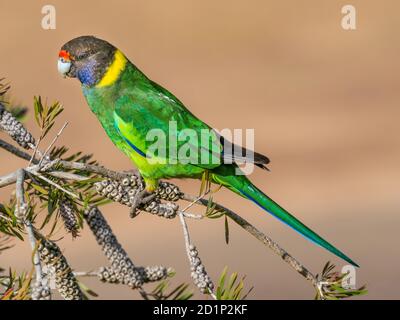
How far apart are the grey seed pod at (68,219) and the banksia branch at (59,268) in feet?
0.48

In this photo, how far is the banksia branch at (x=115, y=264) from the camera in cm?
228

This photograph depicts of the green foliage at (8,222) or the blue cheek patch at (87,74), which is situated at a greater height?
the blue cheek patch at (87,74)

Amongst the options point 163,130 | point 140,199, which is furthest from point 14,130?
point 163,130

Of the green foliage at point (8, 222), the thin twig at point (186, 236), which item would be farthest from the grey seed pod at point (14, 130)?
the thin twig at point (186, 236)

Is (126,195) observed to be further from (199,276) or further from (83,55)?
(83,55)

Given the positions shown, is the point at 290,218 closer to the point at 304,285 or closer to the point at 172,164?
the point at 172,164

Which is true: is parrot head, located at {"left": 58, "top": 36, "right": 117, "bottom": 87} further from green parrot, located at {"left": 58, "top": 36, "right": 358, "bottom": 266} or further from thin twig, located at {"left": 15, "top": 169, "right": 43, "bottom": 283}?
thin twig, located at {"left": 15, "top": 169, "right": 43, "bottom": 283}

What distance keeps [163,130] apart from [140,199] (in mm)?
700

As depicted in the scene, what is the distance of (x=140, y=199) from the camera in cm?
242

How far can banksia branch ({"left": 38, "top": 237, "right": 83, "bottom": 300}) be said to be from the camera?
2.00 m

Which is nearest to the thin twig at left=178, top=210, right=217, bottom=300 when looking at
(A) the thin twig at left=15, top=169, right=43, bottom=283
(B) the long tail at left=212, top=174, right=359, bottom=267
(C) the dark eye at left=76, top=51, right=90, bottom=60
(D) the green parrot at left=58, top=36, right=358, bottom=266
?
(A) the thin twig at left=15, top=169, right=43, bottom=283

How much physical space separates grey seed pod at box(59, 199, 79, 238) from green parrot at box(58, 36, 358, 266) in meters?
0.55

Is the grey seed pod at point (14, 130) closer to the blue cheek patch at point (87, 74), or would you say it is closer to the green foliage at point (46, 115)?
the green foliage at point (46, 115)
